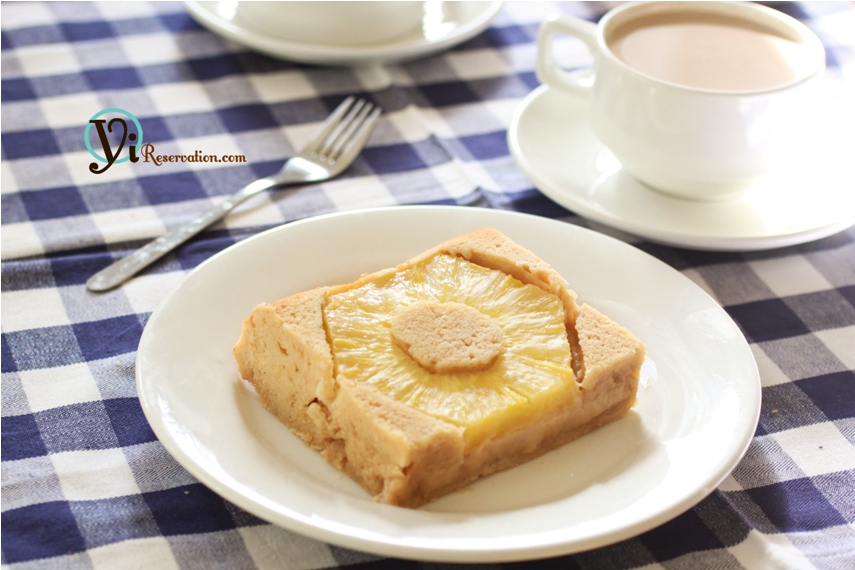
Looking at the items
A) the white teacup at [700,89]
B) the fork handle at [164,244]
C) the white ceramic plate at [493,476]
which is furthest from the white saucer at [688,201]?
the fork handle at [164,244]

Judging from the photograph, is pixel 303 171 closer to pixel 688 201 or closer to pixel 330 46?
pixel 330 46

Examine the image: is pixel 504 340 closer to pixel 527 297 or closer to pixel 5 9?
pixel 527 297

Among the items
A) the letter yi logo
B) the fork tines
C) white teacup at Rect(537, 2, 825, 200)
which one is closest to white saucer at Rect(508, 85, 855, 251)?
white teacup at Rect(537, 2, 825, 200)

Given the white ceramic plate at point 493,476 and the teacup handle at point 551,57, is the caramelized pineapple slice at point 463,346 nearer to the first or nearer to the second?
the white ceramic plate at point 493,476

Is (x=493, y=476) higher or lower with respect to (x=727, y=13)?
lower

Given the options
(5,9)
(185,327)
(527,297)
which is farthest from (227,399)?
(5,9)

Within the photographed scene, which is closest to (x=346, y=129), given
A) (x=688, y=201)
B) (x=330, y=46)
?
(x=330, y=46)
